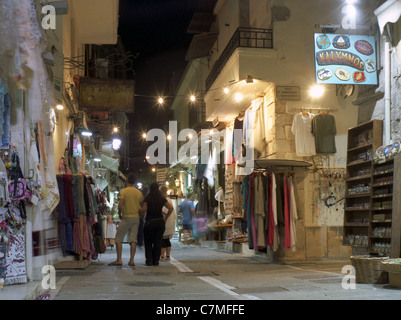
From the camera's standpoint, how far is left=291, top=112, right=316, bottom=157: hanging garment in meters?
13.1

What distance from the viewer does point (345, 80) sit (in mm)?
11086

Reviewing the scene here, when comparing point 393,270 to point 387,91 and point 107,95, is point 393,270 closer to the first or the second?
point 387,91

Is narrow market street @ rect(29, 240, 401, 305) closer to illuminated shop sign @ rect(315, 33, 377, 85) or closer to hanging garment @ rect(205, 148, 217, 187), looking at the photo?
illuminated shop sign @ rect(315, 33, 377, 85)

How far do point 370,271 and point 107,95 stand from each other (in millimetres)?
8572

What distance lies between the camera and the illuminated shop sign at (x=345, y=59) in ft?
36.0

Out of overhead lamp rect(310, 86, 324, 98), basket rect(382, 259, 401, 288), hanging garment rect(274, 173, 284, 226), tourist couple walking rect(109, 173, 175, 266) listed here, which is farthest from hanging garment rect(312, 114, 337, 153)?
basket rect(382, 259, 401, 288)

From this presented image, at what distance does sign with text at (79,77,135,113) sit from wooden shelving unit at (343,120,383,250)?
590cm

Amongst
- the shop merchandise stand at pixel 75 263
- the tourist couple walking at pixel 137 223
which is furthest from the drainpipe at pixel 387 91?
the shop merchandise stand at pixel 75 263

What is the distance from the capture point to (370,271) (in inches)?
323

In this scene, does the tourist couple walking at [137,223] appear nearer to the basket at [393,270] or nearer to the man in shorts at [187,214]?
the basket at [393,270]

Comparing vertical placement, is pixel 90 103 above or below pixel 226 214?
above
